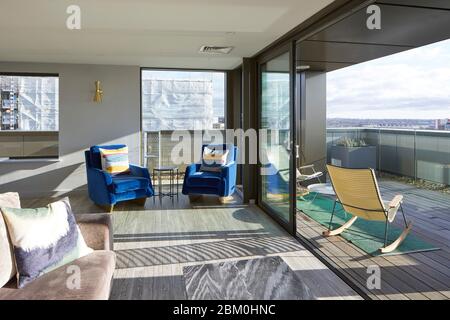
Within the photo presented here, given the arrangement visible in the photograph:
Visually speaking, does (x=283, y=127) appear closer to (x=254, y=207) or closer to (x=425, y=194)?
(x=254, y=207)

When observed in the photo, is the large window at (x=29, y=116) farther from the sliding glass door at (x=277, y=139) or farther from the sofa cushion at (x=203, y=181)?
the sliding glass door at (x=277, y=139)

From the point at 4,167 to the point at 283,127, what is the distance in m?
5.05

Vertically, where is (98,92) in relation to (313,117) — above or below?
above

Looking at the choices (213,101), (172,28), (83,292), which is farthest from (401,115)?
(83,292)

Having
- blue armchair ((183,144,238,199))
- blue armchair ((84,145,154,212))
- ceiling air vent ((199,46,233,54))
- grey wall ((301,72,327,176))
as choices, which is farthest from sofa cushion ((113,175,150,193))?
grey wall ((301,72,327,176))

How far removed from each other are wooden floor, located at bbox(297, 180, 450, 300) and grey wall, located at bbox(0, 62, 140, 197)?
3799 mm

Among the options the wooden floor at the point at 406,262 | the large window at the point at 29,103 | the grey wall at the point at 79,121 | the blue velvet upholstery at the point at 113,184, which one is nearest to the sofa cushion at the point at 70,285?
the wooden floor at the point at 406,262

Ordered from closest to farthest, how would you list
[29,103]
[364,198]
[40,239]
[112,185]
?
[40,239] → [364,198] → [112,185] → [29,103]

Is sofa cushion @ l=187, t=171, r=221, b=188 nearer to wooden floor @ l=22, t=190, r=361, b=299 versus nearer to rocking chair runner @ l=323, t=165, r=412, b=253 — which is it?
wooden floor @ l=22, t=190, r=361, b=299

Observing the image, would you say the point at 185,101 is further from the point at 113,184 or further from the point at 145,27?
the point at 145,27

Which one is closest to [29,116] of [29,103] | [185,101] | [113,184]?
[29,103]

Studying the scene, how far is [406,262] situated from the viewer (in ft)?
11.1

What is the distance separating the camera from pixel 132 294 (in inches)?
109

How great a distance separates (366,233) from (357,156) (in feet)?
12.6
